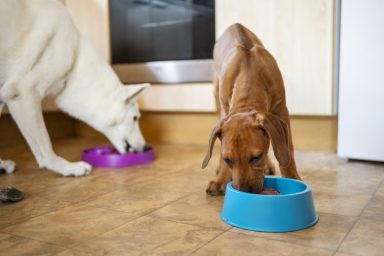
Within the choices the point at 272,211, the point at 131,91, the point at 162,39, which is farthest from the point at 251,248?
the point at 162,39

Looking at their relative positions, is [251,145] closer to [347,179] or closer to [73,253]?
[73,253]

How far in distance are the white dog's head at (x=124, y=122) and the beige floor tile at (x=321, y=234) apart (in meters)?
1.36

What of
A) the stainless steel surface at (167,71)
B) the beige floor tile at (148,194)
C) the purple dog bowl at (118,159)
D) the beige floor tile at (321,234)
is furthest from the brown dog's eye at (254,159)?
the stainless steel surface at (167,71)

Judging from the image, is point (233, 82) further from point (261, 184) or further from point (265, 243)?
point (265, 243)

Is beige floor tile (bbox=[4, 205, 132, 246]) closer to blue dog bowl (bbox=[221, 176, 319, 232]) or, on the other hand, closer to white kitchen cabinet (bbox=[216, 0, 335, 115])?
blue dog bowl (bbox=[221, 176, 319, 232])

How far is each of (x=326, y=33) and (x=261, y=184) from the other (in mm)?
1318

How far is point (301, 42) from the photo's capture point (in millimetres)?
2393

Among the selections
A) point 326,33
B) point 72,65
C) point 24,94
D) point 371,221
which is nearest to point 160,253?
point 371,221

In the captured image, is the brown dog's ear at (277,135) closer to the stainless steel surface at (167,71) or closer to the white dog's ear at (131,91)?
the white dog's ear at (131,91)

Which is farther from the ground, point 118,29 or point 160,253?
point 118,29

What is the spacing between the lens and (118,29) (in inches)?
123

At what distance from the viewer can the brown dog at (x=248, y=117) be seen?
4.21 ft

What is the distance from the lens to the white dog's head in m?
2.44

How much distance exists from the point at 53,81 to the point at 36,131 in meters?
0.30
